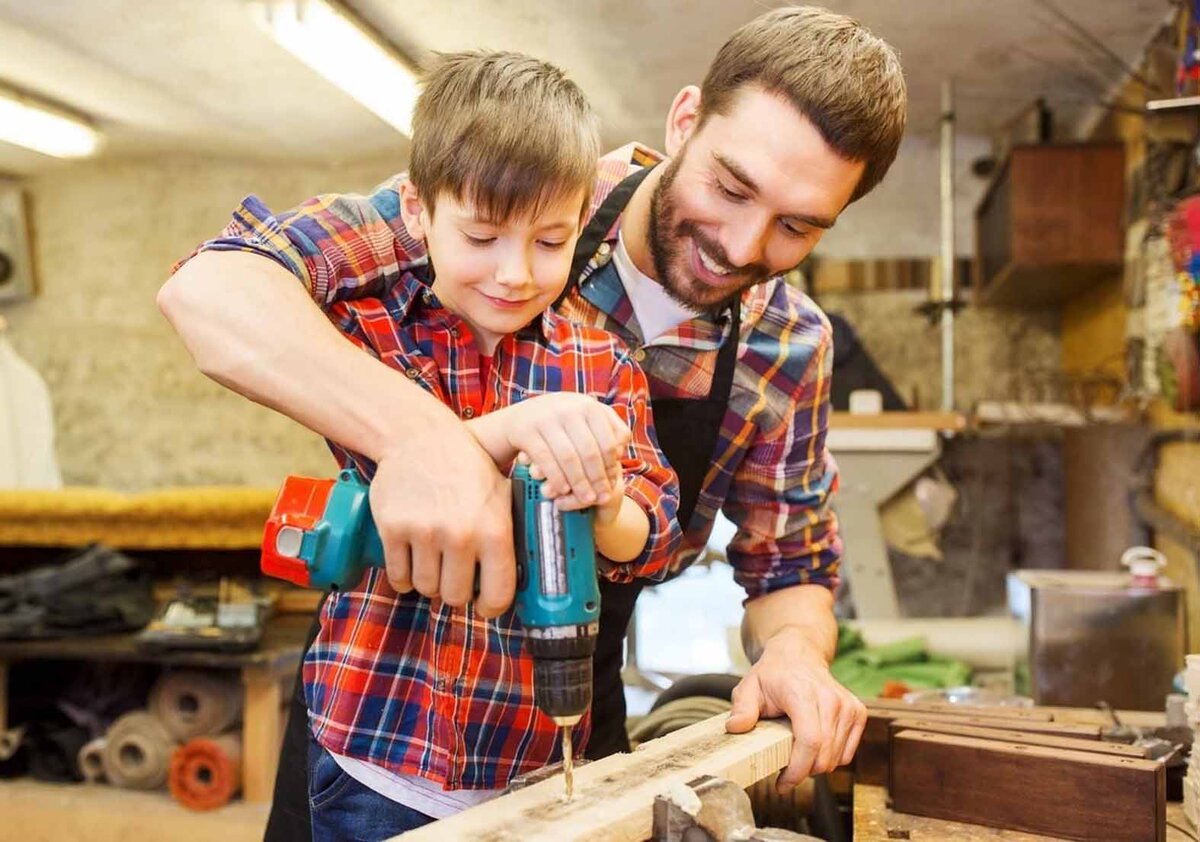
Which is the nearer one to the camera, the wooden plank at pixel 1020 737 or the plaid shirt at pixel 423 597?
the plaid shirt at pixel 423 597

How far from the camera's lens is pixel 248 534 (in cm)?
343

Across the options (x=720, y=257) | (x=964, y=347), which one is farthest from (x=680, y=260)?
(x=964, y=347)

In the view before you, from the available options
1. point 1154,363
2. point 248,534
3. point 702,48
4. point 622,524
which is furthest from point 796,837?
point 702,48

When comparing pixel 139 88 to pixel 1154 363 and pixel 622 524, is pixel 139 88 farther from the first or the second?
pixel 622 524

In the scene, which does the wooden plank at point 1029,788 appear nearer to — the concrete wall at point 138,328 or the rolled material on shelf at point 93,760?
the rolled material on shelf at point 93,760

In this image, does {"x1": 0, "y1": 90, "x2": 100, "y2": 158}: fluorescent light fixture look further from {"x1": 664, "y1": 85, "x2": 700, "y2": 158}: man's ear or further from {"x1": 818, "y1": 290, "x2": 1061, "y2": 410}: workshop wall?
{"x1": 664, "y1": 85, "x2": 700, "y2": 158}: man's ear

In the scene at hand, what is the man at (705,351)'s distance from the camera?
1.01 metres

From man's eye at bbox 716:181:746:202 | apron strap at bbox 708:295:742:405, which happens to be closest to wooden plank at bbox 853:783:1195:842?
apron strap at bbox 708:295:742:405

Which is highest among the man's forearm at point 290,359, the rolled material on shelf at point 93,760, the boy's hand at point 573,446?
the man's forearm at point 290,359

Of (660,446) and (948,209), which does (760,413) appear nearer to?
(660,446)

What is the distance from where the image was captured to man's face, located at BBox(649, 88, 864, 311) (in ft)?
4.45

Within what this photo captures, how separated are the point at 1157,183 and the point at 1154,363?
66 cm

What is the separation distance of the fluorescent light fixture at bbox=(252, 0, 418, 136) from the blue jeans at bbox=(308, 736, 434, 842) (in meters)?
3.28

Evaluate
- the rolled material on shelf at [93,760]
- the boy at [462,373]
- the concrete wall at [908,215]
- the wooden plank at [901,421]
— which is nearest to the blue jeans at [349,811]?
the boy at [462,373]
